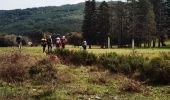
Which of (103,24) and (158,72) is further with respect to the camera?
(103,24)

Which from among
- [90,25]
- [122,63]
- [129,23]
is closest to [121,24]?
[129,23]

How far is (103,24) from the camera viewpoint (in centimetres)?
9988

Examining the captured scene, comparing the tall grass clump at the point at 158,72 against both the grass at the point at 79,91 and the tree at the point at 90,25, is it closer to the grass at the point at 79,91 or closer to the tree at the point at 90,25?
the grass at the point at 79,91

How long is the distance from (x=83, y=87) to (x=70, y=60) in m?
11.4

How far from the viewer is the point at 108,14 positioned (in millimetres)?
101188

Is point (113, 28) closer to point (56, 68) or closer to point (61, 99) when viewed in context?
point (56, 68)

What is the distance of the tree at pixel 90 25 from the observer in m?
99.3

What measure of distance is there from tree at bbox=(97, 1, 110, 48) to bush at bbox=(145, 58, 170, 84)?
65.1m

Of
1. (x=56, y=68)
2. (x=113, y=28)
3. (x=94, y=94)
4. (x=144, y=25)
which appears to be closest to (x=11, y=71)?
(x=56, y=68)

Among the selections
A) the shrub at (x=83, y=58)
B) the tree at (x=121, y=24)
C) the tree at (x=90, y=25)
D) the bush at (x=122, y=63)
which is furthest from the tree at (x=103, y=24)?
the bush at (x=122, y=63)

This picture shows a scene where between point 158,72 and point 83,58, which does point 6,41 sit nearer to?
point 83,58

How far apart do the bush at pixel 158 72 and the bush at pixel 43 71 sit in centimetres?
637

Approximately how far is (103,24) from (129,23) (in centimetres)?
1004

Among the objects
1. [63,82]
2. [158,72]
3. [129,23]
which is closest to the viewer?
[63,82]
